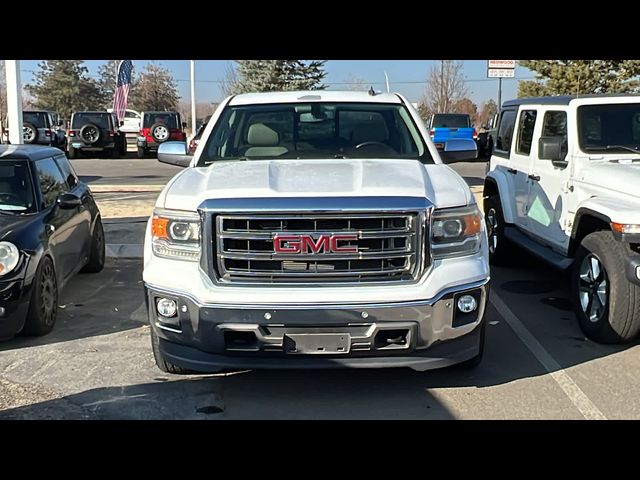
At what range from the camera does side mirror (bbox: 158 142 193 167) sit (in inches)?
224

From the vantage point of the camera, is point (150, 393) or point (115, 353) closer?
point (150, 393)

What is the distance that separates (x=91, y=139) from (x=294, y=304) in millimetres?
23668

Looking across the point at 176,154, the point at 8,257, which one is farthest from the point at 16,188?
the point at 176,154

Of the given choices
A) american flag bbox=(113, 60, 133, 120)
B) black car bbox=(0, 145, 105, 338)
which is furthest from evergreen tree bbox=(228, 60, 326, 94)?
black car bbox=(0, 145, 105, 338)

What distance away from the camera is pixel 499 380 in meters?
4.48

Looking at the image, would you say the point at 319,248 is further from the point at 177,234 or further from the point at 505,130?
the point at 505,130

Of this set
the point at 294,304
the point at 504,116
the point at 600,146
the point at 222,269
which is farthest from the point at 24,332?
the point at 504,116

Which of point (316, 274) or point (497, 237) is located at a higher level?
point (316, 274)

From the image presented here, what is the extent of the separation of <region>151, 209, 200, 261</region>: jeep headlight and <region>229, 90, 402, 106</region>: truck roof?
1902mm

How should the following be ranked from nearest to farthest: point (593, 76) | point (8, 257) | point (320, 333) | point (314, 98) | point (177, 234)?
point (320, 333), point (177, 234), point (8, 257), point (314, 98), point (593, 76)

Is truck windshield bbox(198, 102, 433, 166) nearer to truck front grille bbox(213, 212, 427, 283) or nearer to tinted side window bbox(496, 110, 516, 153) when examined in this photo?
truck front grille bbox(213, 212, 427, 283)

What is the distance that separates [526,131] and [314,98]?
9.83ft

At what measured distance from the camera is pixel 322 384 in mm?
4457

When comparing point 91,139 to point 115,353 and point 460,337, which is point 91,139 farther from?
point 460,337
